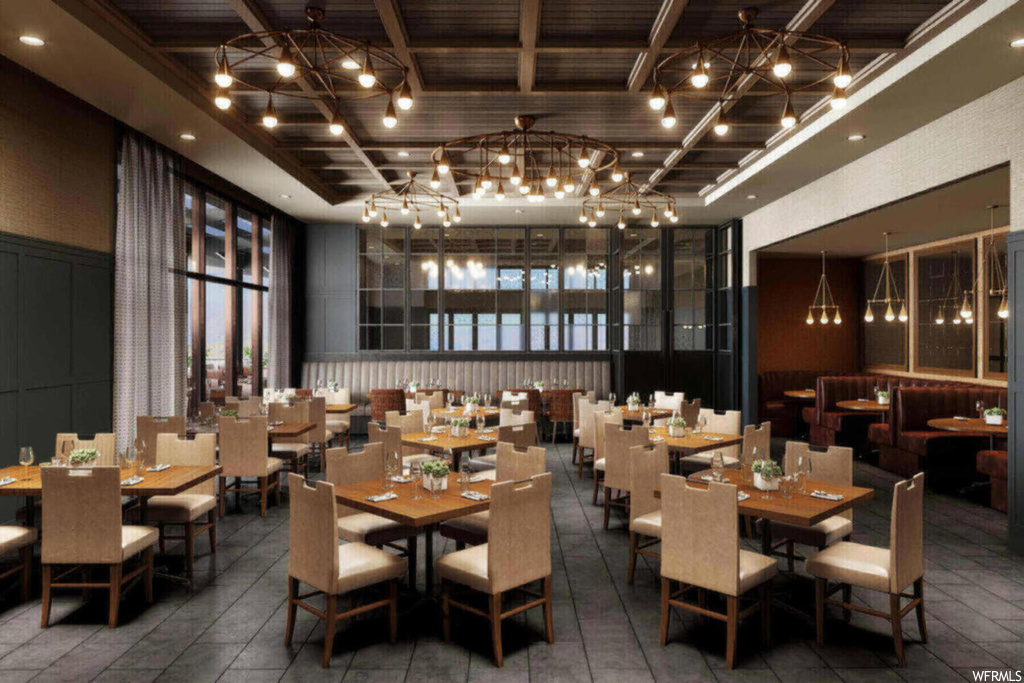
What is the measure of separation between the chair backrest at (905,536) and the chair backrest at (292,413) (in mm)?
5965

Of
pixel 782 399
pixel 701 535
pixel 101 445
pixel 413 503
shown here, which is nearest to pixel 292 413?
pixel 101 445

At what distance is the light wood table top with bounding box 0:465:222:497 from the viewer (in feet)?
13.3

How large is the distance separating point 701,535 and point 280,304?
353 inches

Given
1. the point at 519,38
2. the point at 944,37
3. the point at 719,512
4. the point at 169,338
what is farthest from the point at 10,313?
the point at 944,37

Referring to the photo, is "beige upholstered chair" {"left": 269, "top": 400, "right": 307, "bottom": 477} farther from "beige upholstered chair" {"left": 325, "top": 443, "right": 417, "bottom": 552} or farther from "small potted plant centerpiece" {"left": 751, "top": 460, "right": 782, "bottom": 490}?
"small potted plant centerpiece" {"left": 751, "top": 460, "right": 782, "bottom": 490}

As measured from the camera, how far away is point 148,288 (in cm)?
708

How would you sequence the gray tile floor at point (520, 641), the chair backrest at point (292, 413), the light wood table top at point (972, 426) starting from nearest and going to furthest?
the gray tile floor at point (520, 641) → the light wood table top at point (972, 426) → the chair backrest at point (292, 413)

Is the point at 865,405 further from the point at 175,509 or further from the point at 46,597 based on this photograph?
the point at 46,597

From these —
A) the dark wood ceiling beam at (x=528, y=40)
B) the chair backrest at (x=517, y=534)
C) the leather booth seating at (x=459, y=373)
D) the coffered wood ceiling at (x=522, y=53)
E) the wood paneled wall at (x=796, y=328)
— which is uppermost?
the coffered wood ceiling at (x=522, y=53)

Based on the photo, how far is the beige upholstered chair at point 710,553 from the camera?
3338 mm

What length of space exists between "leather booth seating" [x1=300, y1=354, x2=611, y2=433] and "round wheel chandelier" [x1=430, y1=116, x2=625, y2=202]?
10.9 ft

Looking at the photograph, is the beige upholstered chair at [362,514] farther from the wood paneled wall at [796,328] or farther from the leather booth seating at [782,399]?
the wood paneled wall at [796,328]

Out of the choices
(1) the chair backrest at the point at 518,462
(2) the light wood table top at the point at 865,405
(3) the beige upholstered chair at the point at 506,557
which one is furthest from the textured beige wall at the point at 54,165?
(2) the light wood table top at the point at 865,405

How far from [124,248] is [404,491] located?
4.68 metres
